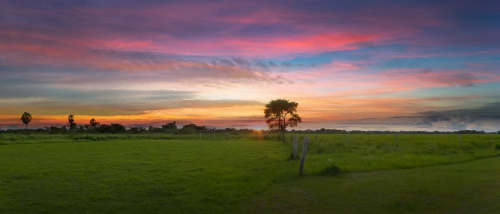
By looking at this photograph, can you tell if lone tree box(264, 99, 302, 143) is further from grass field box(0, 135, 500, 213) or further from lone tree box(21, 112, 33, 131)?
lone tree box(21, 112, 33, 131)

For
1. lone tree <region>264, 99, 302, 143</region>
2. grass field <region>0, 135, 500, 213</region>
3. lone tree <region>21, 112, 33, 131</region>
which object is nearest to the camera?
grass field <region>0, 135, 500, 213</region>

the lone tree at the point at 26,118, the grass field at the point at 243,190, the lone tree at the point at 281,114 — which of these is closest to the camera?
the grass field at the point at 243,190

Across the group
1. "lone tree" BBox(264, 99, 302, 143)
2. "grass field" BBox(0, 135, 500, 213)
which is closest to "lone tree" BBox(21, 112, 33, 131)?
"lone tree" BBox(264, 99, 302, 143)

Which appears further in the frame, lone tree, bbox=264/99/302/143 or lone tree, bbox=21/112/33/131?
lone tree, bbox=21/112/33/131

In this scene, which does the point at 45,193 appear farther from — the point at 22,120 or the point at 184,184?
the point at 22,120

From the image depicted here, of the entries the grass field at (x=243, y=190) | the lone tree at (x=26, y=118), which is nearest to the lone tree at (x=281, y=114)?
the grass field at (x=243, y=190)

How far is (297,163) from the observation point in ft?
60.1

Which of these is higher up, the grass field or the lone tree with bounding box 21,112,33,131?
the lone tree with bounding box 21,112,33,131

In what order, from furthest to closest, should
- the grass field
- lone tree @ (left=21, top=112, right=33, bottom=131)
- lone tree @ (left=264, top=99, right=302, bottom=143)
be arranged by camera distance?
lone tree @ (left=21, top=112, right=33, bottom=131) → lone tree @ (left=264, top=99, right=302, bottom=143) → the grass field

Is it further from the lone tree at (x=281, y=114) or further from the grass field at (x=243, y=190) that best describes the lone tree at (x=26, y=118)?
the grass field at (x=243, y=190)

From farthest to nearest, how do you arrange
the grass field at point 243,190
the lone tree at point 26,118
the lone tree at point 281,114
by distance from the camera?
the lone tree at point 26,118, the lone tree at point 281,114, the grass field at point 243,190

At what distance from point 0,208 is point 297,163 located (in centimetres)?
1324

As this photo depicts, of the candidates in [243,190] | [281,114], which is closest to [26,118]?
[281,114]

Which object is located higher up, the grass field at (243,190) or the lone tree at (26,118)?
the lone tree at (26,118)
